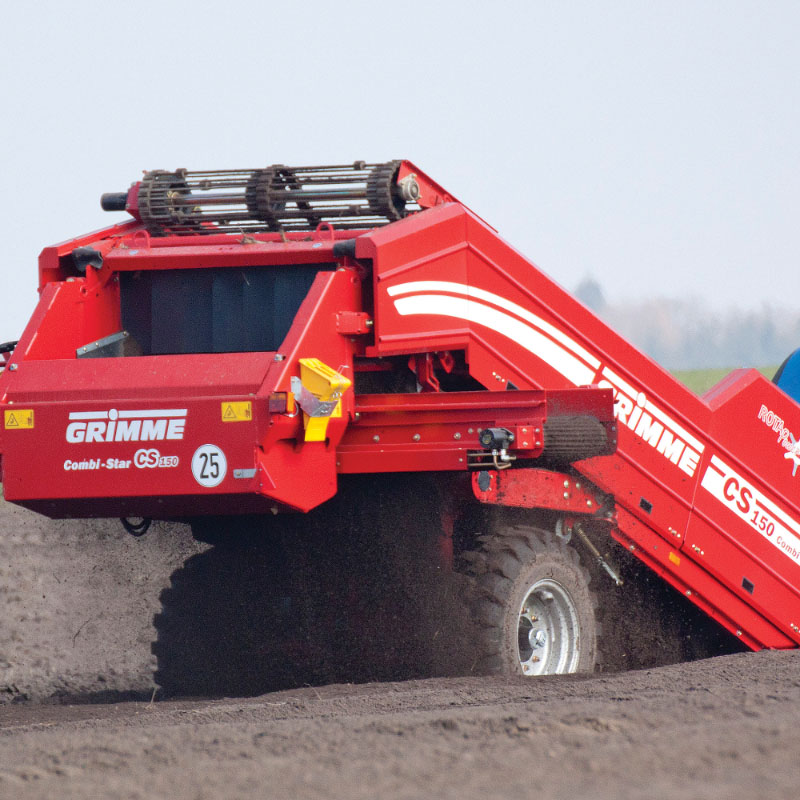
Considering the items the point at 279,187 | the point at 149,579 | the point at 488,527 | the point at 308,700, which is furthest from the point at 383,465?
the point at 149,579

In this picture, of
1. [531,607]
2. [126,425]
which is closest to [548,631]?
[531,607]

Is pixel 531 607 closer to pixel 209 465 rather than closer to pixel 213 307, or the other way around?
pixel 209 465

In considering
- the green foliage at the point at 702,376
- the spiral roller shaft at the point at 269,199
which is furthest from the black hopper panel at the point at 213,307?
the green foliage at the point at 702,376

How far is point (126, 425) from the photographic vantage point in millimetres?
6035

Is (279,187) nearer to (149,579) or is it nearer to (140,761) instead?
(149,579)

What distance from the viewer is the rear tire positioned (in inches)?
266

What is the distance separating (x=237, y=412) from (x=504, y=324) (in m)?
1.78

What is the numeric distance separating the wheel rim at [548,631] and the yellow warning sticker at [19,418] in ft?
8.59

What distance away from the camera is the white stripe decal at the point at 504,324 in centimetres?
670

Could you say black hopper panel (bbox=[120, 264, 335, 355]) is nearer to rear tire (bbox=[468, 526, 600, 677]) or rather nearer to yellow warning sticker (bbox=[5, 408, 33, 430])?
yellow warning sticker (bbox=[5, 408, 33, 430])

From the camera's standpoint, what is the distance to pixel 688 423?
7.76 metres

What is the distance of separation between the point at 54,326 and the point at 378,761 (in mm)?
3307

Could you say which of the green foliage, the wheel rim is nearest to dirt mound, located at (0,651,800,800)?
the wheel rim

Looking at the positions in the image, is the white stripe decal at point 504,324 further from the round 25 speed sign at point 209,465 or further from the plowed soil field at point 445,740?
the plowed soil field at point 445,740
